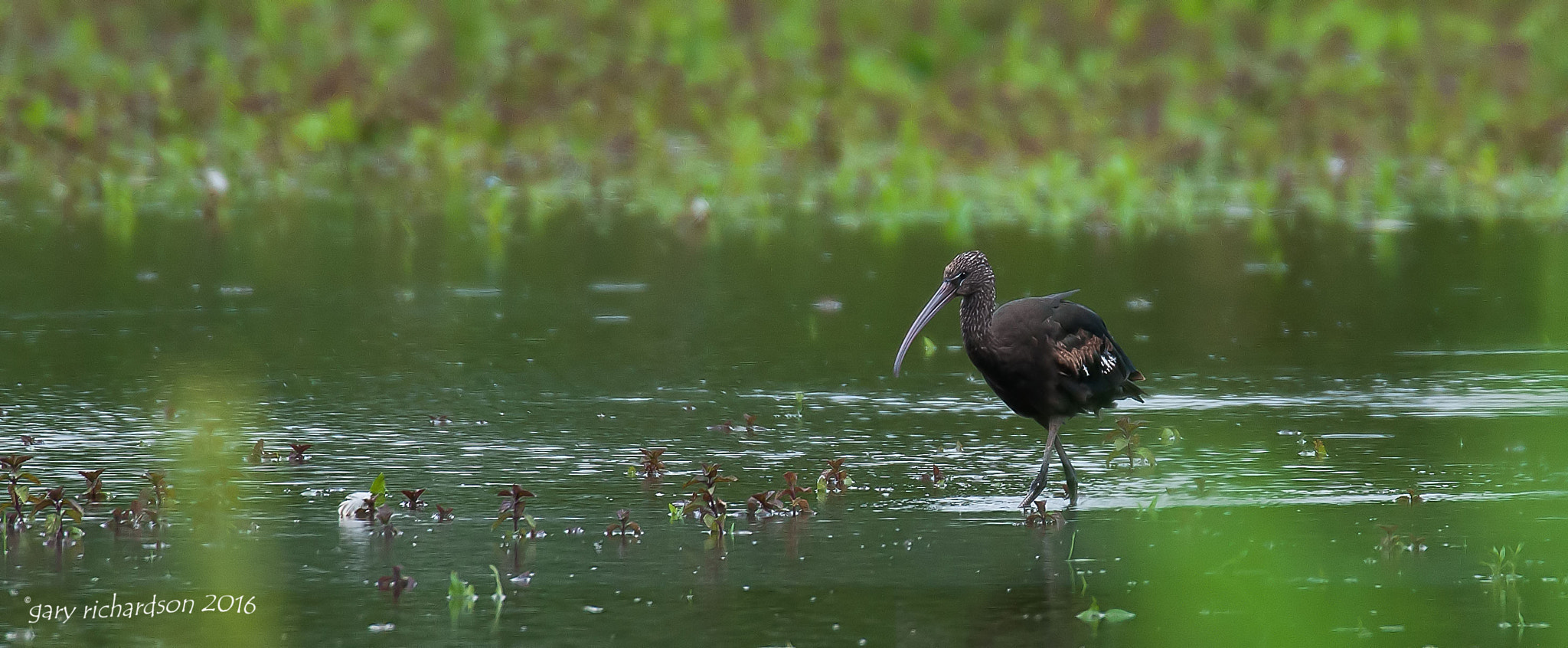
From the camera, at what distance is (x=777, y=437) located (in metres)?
8.57

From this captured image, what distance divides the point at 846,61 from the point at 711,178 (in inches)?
233

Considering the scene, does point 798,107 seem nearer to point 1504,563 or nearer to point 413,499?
point 413,499

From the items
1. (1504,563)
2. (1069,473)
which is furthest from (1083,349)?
(1504,563)

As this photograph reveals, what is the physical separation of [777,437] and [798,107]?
13.4 m

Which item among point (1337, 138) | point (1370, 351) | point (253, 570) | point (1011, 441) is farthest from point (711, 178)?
point (253, 570)

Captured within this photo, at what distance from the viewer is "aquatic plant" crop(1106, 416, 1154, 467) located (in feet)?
25.8

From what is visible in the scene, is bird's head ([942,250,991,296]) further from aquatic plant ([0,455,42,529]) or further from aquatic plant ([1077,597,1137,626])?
aquatic plant ([0,455,42,529])

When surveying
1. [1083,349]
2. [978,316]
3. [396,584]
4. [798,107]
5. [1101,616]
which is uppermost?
[798,107]

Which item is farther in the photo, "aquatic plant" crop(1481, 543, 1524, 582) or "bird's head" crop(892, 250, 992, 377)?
"bird's head" crop(892, 250, 992, 377)

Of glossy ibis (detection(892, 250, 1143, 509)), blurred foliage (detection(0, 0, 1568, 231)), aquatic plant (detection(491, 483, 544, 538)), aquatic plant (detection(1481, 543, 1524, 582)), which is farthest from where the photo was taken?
blurred foliage (detection(0, 0, 1568, 231))

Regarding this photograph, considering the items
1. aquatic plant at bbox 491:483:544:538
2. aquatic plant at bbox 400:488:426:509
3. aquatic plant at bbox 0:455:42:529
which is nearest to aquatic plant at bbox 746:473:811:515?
aquatic plant at bbox 491:483:544:538

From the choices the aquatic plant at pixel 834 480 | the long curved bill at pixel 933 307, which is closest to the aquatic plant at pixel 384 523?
the aquatic plant at pixel 834 480

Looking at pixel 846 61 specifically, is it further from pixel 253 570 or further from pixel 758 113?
pixel 253 570

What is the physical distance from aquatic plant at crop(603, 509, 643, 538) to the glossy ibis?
1483 millimetres
